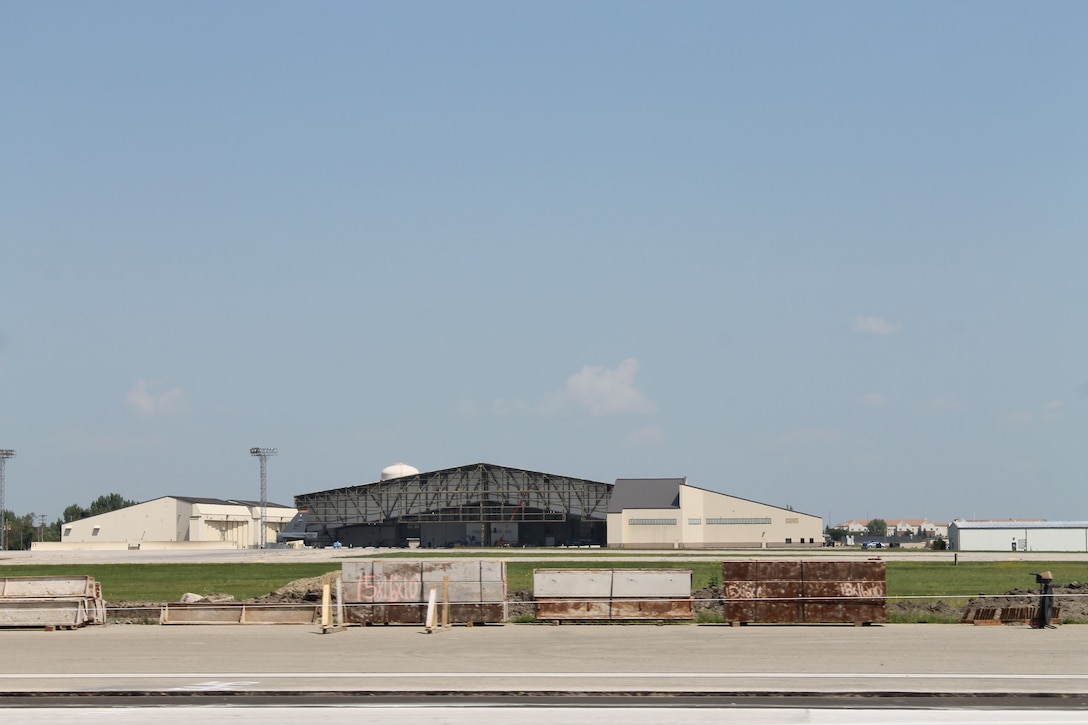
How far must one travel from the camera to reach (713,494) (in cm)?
11819

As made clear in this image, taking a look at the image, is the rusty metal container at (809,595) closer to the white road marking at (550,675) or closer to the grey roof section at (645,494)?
the white road marking at (550,675)

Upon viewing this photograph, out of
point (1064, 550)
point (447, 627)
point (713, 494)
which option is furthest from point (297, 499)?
point (447, 627)

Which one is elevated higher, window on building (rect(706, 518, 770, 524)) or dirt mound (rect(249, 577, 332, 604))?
dirt mound (rect(249, 577, 332, 604))

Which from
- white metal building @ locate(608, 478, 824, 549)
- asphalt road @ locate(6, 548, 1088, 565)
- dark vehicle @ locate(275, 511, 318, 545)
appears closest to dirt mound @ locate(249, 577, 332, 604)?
asphalt road @ locate(6, 548, 1088, 565)

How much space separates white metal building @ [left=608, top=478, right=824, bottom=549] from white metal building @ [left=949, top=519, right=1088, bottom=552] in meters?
14.8

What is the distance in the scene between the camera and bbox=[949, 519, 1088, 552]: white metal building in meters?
113

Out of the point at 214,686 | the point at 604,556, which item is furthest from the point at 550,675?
the point at 604,556

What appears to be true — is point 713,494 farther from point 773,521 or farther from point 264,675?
point 264,675

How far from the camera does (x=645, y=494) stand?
12312 centimetres

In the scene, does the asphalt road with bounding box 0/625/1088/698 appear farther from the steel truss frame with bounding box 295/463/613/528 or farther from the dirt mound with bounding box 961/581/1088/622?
the steel truss frame with bounding box 295/463/613/528

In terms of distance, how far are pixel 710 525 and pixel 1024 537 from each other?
1235 inches

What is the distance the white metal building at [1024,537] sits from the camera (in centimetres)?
11312

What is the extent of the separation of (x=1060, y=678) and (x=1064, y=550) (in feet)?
342

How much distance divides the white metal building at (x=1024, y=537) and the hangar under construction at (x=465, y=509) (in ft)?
131
